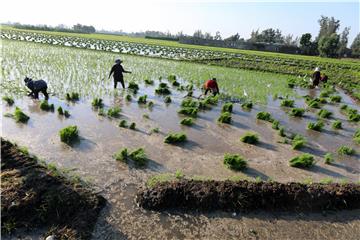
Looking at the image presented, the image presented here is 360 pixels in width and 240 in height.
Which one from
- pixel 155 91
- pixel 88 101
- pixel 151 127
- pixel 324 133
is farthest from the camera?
pixel 155 91

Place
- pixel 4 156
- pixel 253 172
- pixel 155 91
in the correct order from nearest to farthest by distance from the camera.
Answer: pixel 4 156 → pixel 253 172 → pixel 155 91

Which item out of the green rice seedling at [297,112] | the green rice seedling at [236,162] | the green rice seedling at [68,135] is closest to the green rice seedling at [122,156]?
the green rice seedling at [68,135]

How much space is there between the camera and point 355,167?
6527 mm

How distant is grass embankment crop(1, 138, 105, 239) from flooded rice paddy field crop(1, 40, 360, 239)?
9.7 inches

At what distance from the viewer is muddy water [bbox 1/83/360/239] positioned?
409 centimetres

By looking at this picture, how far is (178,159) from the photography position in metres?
6.05

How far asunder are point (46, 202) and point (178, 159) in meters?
2.79

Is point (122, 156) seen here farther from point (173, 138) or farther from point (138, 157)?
point (173, 138)

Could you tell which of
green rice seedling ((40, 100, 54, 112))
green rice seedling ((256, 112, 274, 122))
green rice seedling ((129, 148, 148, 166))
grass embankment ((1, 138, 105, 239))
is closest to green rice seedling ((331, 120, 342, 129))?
green rice seedling ((256, 112, 274, 122))

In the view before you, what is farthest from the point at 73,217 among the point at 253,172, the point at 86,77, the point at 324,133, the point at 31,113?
the point at 86,77

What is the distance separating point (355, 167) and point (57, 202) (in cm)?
614

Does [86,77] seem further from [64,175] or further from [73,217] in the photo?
[73,217]

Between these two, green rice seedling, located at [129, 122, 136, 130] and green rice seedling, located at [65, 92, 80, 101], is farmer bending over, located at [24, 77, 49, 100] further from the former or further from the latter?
green rice seedling, located at [129, 122, 136, 130]

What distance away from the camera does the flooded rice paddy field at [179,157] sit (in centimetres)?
410
